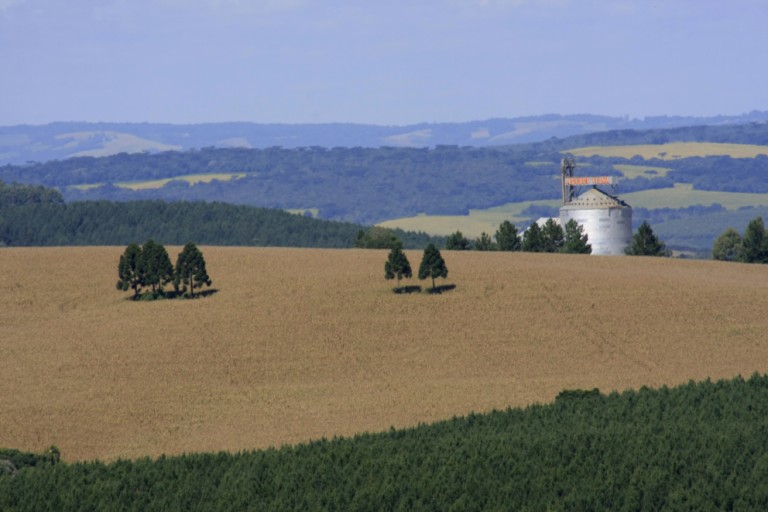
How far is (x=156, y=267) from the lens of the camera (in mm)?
87688

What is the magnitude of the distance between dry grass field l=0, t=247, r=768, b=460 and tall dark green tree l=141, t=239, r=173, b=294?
2.74 meters

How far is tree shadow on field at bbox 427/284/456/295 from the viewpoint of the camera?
8669cm

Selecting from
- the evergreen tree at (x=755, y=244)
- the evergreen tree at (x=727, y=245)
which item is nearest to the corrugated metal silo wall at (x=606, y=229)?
the evergreen tree at (x=755, y=244)

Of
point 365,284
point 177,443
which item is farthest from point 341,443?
point 365,284

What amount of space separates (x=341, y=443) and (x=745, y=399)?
53.9ft

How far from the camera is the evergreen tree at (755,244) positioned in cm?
11419

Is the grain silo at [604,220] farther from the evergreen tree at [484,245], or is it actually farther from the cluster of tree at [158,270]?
the cluster of tree at [158,270]

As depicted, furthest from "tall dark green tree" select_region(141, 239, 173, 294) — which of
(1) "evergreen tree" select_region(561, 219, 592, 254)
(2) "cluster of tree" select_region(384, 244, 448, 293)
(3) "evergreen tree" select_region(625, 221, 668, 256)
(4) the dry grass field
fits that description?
(3) "evergreen tree" select_region(625, 221, 668, 256)

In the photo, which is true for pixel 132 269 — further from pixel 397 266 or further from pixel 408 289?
pixel 408 289

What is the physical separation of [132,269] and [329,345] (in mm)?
20159

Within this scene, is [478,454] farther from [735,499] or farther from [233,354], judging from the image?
[233,354]

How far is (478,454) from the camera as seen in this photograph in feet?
133

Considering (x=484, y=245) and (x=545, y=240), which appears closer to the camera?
(x=545, y=240)

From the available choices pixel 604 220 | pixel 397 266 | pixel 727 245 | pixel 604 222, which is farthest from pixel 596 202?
pixel 397 266
